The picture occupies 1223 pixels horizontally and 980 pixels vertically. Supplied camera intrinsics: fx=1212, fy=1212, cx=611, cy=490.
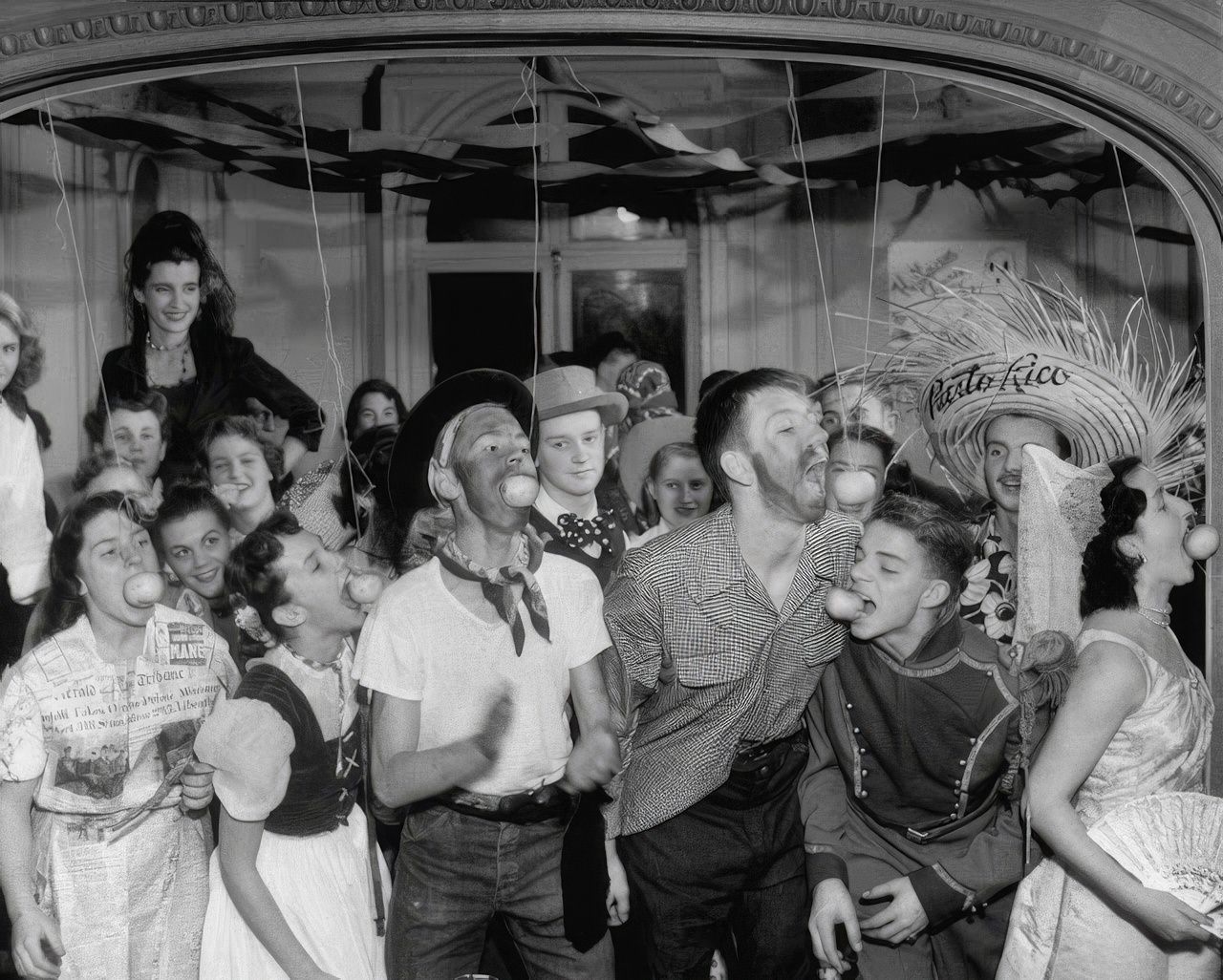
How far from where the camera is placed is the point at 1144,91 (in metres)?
3.21

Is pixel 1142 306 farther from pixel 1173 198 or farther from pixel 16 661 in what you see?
pixel 16 661

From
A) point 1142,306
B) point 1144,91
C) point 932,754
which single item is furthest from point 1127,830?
point 1144,91

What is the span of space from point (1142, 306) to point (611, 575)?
1.64m

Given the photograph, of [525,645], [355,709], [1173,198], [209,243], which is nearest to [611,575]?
[525,645]

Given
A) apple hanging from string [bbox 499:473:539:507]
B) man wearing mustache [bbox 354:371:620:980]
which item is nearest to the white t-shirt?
man wearing mustache [bbox 354:371:620:980]

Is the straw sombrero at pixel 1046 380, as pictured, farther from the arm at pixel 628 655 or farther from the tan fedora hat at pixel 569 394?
the arm at pixel 628 655

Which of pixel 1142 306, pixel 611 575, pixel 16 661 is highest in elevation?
pixel 1142 306

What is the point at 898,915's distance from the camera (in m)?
3.01

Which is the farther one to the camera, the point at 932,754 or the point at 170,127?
the point at 170,127

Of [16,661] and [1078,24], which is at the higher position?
[1078,24]

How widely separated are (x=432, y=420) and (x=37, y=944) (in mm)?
1770

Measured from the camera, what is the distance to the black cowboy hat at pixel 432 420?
3.23 metres

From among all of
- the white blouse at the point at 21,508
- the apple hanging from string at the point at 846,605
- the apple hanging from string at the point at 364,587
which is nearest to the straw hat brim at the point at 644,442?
the apple hanging from string at the point at 846,605

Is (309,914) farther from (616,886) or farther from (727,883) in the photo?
(727,883)
